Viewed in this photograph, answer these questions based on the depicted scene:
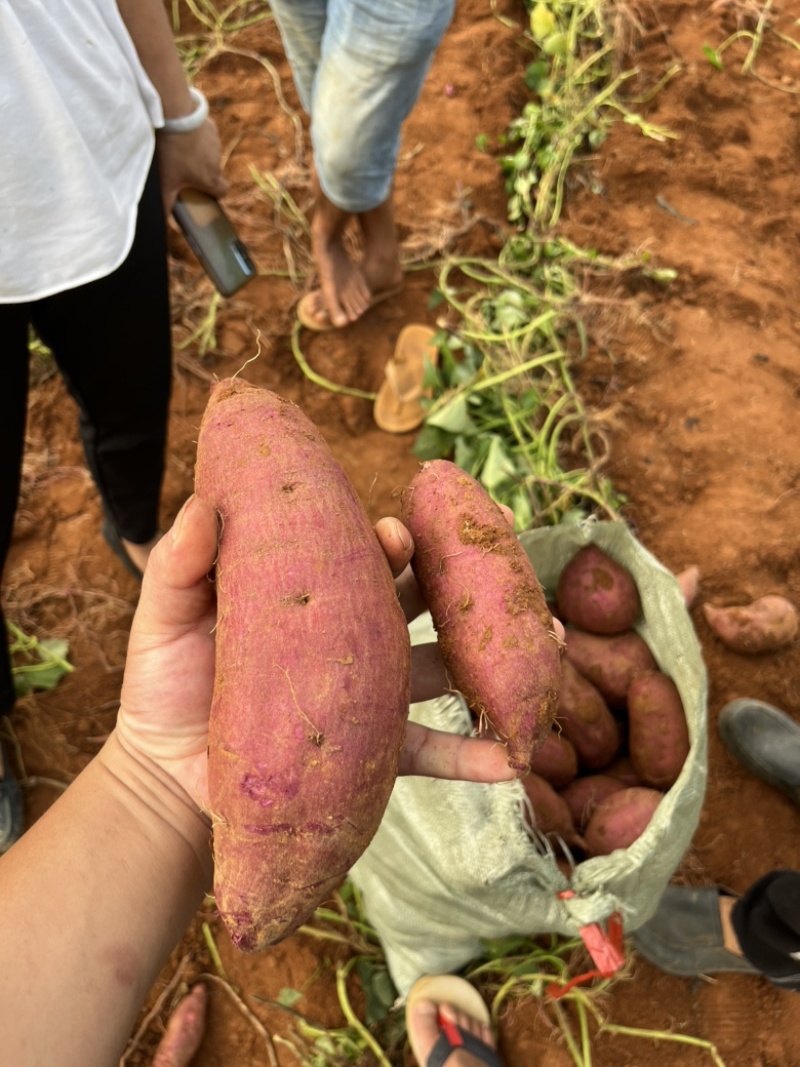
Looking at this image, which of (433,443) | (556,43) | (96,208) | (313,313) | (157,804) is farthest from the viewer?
(556,43)

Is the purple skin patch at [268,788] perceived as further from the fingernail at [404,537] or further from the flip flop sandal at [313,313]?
the flip flop sandal at [313,313]

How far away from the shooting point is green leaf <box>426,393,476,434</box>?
2.27 meters

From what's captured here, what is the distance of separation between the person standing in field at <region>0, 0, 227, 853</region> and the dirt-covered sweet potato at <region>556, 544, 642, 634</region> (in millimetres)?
1122

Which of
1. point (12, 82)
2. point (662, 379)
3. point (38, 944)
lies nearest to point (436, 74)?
point (662, 379)

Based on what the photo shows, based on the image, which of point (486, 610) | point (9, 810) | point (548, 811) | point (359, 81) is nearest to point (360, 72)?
point (359, 81)

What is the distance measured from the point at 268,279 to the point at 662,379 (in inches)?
61.3

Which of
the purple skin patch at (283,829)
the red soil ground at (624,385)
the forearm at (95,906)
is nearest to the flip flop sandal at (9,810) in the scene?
the red soil ground at (624,385)

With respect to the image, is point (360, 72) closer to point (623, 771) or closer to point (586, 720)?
point (586, 720)

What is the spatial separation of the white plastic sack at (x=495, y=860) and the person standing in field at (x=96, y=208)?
0.89m

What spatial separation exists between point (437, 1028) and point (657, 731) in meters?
0.88

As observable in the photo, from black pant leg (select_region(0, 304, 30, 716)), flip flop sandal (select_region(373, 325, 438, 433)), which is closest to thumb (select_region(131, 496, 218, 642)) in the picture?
black pant leg (select_region(0, 304, 30, 716))

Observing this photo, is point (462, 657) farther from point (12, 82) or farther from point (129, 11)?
point (129, 11)

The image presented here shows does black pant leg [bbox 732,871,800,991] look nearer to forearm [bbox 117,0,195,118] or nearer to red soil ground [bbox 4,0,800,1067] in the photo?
red soil ground [bbox 4,0,800,1067]

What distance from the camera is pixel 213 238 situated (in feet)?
6.18
